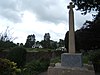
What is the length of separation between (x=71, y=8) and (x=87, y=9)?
8391 millimetres

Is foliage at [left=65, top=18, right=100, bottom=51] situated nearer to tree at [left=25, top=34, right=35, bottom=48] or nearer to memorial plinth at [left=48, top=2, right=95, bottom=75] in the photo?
memorial plinth at [left=48, top=2, right=95, bottom=75]

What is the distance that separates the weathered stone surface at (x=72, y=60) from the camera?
35.8ft

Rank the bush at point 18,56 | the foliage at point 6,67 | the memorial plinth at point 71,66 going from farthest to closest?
the bush at point 18,56 → the memorial plinth at point 71,66 → the foliage at point 6,67

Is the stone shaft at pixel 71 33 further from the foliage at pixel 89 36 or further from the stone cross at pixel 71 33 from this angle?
the foliage at pixel 89 36

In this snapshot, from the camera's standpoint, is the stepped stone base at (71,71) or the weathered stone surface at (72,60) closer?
the stepped stone base at (71,71)

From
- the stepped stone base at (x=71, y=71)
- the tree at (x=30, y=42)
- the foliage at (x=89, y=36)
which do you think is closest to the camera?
the stepped stone base at (x=71, y=71)

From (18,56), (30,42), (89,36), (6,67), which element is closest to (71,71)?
(6,67)

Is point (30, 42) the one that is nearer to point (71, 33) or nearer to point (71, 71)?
point (71, 33)

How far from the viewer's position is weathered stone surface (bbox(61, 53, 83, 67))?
430 inches

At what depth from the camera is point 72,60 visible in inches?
433

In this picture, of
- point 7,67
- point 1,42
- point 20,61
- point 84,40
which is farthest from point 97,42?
point 7,67

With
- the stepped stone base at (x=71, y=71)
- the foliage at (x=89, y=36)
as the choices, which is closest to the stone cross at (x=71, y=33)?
the stepped stone base at (x=71, y=71)

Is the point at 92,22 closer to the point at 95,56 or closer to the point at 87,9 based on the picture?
the point at 87,9

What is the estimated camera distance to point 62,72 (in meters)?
10.4
